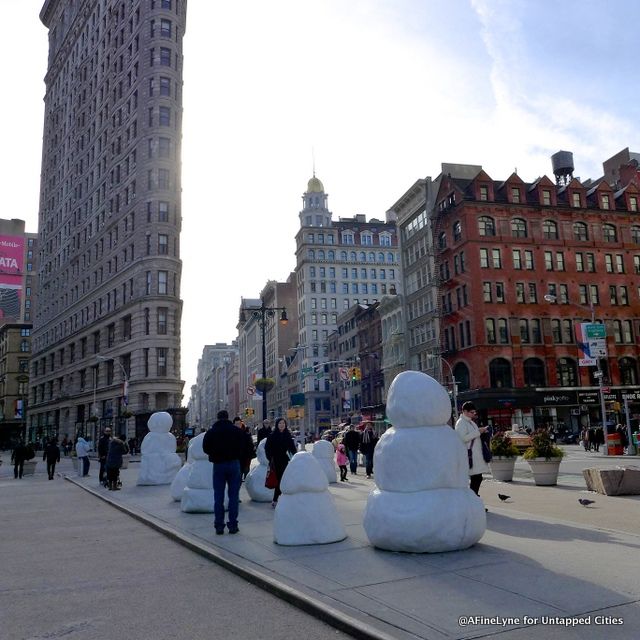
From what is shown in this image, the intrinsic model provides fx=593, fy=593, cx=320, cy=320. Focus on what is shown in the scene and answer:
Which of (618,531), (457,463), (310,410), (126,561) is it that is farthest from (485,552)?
(310,410)

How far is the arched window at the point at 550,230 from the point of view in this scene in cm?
5584

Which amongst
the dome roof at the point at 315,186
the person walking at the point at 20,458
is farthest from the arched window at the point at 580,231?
the dome roof at the point at 315,186

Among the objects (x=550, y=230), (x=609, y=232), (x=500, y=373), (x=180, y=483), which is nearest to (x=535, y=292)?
(x=550, y=230)

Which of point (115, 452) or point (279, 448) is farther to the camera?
point (115, 452)

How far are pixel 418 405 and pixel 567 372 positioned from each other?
50.7 m

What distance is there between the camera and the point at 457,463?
765 cm

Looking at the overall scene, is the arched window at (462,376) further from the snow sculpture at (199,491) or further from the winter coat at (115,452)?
the snow sculpture at (199,491)

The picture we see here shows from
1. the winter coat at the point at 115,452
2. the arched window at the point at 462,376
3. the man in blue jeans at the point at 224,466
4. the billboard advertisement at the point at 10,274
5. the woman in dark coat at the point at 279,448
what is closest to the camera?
the man in blue jeans at the point at 224,466

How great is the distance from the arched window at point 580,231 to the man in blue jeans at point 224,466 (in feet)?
177

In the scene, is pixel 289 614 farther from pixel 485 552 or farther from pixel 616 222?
pixel 616 222

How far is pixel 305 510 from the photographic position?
27.8ft

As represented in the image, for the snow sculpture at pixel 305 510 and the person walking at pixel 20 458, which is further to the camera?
the person walking at pixel 20 458

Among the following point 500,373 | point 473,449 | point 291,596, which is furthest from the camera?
point 500,373

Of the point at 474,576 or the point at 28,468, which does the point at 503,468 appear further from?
the point at 28,468
